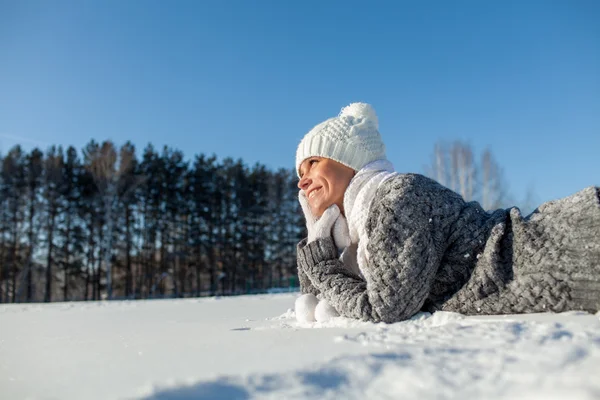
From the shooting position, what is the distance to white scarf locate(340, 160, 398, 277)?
1973 millimetres

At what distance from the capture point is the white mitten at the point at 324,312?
6.50 feet

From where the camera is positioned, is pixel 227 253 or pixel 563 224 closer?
pixel 563 224

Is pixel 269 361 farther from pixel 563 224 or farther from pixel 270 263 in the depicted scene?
pixel 270 263

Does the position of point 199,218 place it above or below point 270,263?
above

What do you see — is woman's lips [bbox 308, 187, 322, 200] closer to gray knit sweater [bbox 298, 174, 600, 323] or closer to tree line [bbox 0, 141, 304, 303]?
gray knit sweater [bbox 298, 174, 600, 323]

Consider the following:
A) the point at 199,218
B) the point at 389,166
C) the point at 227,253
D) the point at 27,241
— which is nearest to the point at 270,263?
the point at 227,253

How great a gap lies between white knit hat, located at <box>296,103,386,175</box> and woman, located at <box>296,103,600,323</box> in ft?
0.76

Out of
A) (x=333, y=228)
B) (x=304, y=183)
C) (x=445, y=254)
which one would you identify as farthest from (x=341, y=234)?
(x=445, y=254)

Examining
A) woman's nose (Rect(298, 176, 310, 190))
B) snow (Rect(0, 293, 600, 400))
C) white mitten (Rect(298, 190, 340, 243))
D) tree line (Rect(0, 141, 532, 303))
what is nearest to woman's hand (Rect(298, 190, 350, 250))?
white mitten (Rect(298, 190, 340, 243))

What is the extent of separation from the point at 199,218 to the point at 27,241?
8.60 metres

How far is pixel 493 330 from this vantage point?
127 centimetres

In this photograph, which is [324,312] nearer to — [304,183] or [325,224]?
[325,224]

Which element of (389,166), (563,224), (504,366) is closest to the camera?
(504,366)

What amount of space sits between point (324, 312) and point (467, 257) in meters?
0.71
